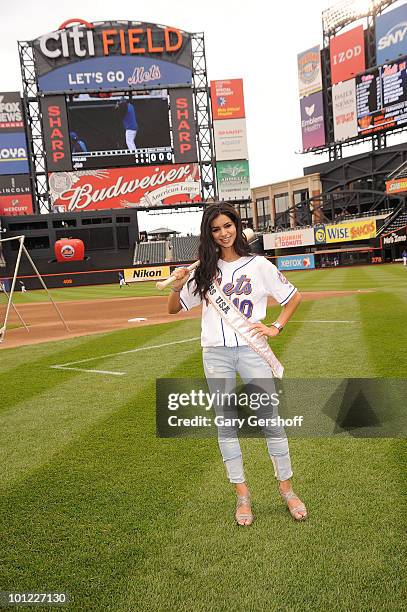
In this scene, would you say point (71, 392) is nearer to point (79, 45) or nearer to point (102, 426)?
point (102, 426)

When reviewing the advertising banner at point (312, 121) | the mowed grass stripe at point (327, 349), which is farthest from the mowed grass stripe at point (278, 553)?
the advertising banner at point (312, 121)

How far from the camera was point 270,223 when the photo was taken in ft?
286

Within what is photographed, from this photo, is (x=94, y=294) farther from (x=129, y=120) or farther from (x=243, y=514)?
(x=129, y=120)

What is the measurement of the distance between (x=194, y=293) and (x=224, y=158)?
5803cm

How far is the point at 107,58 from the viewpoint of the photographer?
185 feet

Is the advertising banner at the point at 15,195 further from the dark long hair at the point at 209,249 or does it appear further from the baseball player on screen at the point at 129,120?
the dark long hair at the point at 209,249

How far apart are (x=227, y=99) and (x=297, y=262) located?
2238 centimetres

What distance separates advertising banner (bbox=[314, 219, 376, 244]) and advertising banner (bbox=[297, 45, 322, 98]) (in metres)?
23.3

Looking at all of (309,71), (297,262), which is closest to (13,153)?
(297,262)

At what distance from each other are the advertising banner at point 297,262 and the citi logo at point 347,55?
95.4 feet

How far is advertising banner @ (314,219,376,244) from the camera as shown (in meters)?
51.0

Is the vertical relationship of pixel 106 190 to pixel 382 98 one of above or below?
below

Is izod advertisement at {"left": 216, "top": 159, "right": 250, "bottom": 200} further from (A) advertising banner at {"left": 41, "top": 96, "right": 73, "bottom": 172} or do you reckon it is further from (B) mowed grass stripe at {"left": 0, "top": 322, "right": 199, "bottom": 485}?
(B) mowed grass stripe at {"left": 0, "top": 322, "right": 199, "bottom": 485}

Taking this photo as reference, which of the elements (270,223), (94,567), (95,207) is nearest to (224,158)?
(95,207)
